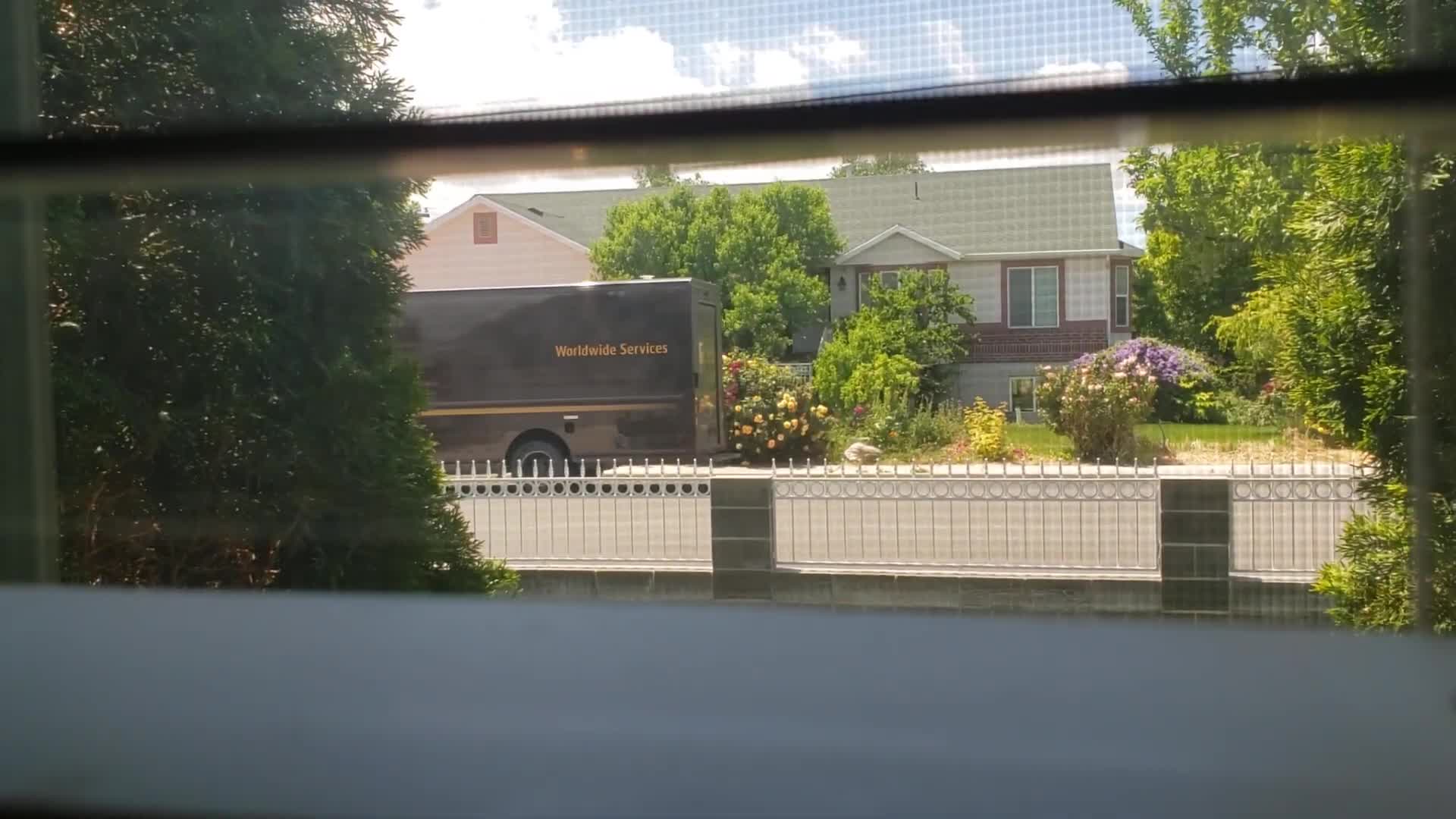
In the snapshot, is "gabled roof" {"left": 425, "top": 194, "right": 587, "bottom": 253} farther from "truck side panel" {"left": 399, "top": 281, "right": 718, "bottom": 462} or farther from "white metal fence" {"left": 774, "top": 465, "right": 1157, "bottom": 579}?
"white metal fence" {"left": 774, "top": 465, "right": 1157, "bottom": 579}

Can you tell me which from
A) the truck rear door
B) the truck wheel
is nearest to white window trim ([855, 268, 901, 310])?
the truck rear door

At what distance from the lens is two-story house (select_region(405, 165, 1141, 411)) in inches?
86.1

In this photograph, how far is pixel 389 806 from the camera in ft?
4.32

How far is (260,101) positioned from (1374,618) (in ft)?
7.81

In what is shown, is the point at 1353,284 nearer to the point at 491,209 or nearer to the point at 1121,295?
the point at 1121,295

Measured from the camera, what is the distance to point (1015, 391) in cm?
263

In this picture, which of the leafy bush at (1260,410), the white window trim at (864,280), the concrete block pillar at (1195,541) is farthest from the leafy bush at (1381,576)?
the white window trim at (864,280)

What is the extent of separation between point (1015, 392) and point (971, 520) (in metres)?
0.51

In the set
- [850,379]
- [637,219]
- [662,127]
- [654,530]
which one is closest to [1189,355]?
[850,379]

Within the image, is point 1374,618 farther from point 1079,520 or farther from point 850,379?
point 850,379

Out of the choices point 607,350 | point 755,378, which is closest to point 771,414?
point 755,378

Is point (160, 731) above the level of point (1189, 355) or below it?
below

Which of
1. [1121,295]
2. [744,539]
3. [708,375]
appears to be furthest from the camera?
[708,375]

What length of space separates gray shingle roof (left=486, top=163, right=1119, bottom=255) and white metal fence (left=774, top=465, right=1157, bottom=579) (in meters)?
0.61
